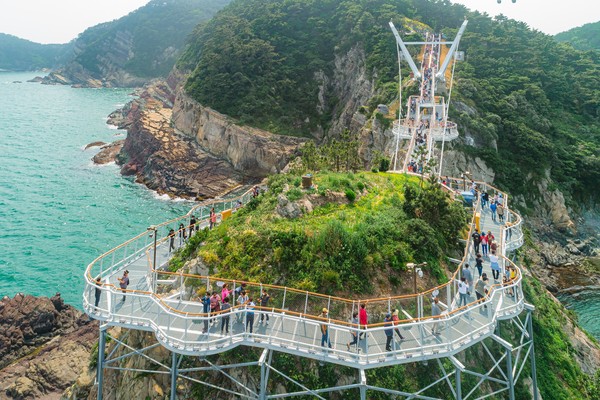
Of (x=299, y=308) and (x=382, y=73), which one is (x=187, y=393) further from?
(x=382, y=73)

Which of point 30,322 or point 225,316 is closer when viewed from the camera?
point 225,316

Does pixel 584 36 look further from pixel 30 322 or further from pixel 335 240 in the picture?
pixel 30 322

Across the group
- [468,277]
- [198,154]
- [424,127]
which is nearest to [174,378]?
[468,277]

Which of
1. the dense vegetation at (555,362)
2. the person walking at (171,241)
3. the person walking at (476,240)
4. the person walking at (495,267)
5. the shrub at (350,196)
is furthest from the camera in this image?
the shrub at (350,196)

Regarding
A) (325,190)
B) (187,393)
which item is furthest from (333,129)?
(187,393)

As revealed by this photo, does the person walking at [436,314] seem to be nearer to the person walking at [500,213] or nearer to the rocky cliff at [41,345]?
the person walking at [500,213]

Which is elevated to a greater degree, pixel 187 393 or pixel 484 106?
pixel 484 106

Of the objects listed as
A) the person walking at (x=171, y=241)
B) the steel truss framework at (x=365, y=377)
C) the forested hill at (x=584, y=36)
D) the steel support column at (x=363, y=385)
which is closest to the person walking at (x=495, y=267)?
the steel truss framework at (x=365, y=377)
